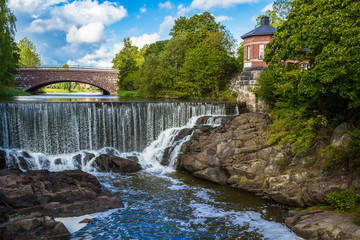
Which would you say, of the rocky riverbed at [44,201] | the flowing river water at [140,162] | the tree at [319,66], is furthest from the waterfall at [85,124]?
the tree at [319,66]

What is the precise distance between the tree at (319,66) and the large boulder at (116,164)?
786cm

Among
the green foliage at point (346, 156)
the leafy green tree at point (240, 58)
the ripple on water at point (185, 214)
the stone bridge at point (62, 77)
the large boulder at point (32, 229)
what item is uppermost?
the leafy green tree at point (240, 58)

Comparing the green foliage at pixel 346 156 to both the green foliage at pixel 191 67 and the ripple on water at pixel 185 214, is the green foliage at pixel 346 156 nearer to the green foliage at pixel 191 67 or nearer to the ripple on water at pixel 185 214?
the ripple on water at pixel 185 214

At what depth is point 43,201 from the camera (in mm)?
11156

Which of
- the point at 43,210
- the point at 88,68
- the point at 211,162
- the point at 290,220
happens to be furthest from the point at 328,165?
the point at 88,68

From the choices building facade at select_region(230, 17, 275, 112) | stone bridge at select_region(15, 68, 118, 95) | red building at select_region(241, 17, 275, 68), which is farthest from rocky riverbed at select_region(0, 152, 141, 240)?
stone bridge at select_region(15, 68, 118, 95)

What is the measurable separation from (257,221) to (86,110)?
12663 millimetres

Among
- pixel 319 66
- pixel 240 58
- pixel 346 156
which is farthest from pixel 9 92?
pixel 346 156

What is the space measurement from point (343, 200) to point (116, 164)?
1093cm

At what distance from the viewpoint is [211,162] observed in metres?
15.2

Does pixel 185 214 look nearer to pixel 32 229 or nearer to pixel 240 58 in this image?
pixel 32 229

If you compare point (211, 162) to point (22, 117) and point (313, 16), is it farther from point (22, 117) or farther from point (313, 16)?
point (22, 117)

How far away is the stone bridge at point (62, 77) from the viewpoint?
41.8m

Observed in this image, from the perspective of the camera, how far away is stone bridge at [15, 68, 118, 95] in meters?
41.8
